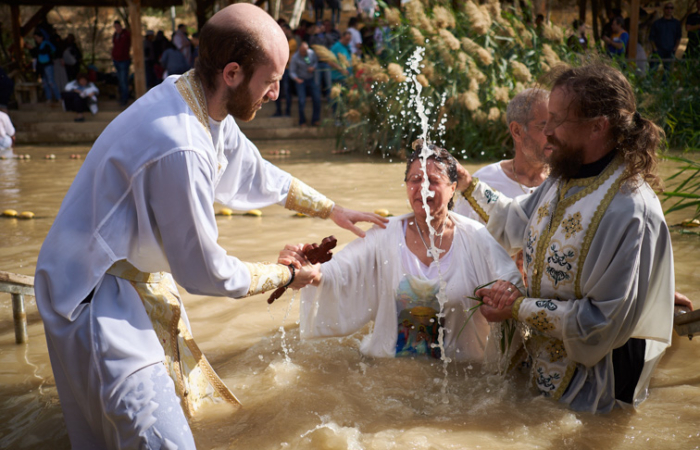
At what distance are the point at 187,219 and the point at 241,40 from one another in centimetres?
72

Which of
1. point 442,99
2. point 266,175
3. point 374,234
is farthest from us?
point 442,99

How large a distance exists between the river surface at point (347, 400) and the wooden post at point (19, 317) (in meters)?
0.09

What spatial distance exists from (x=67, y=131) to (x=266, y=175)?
14325mm

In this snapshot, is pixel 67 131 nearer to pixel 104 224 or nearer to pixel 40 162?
pixel 40 162

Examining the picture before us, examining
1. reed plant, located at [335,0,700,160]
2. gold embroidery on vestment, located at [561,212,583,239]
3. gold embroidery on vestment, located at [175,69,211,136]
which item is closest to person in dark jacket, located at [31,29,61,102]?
reed plant, located at [335,0,700,160]

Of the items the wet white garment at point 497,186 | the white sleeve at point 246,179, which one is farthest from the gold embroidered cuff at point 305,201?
the wet white garment at point 497,186

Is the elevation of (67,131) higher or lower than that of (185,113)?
lower

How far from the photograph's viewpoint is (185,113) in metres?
2.48

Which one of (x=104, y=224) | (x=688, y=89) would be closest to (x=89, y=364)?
(x=104, y=224)

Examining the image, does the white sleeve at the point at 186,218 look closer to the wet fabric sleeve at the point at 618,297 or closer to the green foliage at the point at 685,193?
the wet fabric sleeve at the point at 618,297

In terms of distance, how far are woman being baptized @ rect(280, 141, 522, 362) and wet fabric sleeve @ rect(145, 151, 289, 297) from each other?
1.27 metres

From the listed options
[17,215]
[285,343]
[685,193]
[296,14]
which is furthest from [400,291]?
[296,14]

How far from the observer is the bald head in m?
2.48

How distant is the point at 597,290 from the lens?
2969 millimetres
